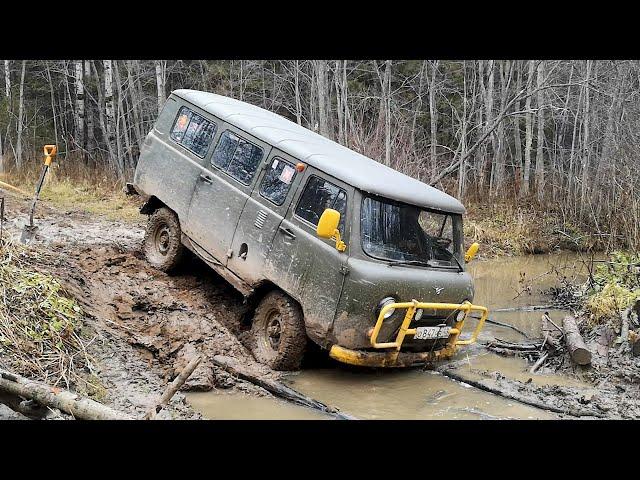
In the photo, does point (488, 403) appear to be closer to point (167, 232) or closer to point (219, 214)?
point (219, 214)

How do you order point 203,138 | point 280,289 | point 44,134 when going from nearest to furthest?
point 280,289, point 203,138, point 44,134

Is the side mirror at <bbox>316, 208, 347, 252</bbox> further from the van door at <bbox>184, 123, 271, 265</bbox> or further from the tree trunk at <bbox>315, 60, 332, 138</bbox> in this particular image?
the tree trunk at <bbox>315, 60, 332, 138</bbox>

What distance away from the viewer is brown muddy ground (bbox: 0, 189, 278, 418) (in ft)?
21.6

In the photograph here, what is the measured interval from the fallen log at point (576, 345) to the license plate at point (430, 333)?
1.69 m

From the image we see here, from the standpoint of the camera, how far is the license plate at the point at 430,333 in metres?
7.43

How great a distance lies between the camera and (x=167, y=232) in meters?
9.51

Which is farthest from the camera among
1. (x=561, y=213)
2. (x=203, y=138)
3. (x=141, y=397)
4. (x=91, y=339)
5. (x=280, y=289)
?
(x=561, y=213)

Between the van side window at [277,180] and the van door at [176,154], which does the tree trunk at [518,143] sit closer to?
the van door at [176,154]

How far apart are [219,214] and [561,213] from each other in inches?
576

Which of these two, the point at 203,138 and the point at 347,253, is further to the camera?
the point at 203,138

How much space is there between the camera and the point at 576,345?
8125mm

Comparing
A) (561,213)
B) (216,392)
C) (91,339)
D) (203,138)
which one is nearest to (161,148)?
(203,138)

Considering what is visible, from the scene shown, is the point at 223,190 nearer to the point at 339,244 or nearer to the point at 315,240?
the point at 315,240

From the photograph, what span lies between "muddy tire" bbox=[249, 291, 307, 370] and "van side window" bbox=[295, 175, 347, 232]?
1.02 m
